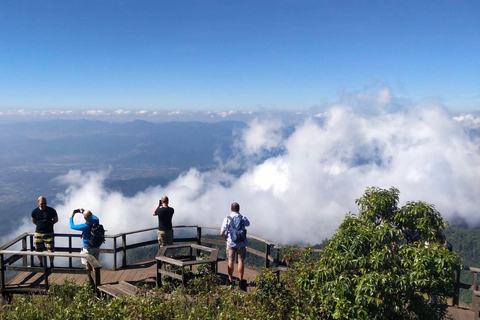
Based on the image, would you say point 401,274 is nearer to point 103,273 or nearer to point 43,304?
point 43,304

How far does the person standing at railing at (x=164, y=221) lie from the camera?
9.64m

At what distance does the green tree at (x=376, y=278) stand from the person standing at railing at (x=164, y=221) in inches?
200

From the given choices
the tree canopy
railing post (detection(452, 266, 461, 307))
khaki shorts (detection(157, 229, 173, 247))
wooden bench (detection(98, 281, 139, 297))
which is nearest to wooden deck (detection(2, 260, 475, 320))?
railing post (detection(452, 266, 461, 307))

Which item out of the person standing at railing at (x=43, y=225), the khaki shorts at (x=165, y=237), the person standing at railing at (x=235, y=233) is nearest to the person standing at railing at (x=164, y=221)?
the khaki shorts at (x=165, y=237)

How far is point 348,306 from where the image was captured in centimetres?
448

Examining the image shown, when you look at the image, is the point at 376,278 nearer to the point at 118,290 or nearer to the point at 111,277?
the point at 118,290

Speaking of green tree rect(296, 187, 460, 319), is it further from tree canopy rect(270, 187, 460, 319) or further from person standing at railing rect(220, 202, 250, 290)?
person standing at railing rect(220, 202, 250, 290)

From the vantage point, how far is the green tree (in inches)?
175

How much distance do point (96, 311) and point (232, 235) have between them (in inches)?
148

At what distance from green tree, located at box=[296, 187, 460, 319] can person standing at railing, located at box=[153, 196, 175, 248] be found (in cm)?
509

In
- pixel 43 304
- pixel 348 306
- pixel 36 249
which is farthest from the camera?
pixel 36 249

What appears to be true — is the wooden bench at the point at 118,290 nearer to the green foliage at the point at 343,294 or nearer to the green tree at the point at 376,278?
the green foliage at the point at 343,294

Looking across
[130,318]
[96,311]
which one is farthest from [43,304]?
[130,318]

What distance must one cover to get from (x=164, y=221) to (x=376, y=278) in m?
6.69
